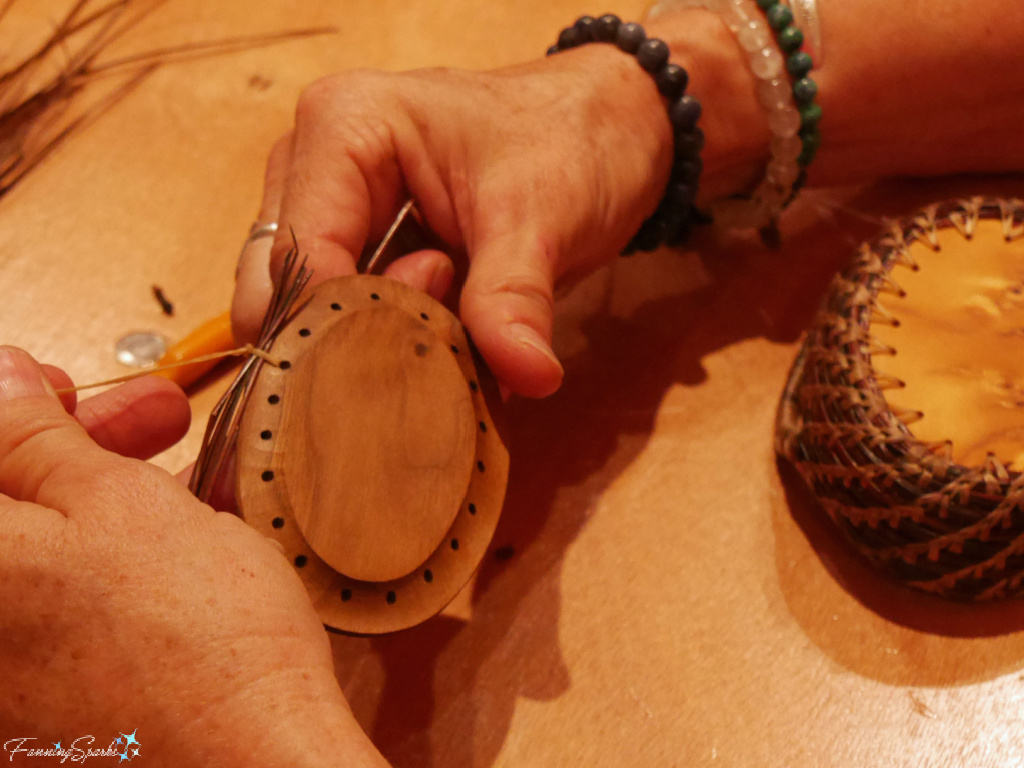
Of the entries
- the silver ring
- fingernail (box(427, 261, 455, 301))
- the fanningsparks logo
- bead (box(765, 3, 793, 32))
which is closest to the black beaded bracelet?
bead (box(765, 3, 793, 32))

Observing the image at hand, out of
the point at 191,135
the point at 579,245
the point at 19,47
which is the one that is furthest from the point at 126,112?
the point at 579,245

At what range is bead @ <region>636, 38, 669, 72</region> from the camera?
0.70 meters

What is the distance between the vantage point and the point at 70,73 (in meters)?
0.97

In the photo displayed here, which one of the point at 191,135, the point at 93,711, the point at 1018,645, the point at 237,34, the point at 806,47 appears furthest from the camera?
the point at 237,34

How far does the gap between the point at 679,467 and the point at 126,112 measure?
80 centimetres

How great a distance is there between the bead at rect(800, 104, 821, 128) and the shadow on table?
0.37 m

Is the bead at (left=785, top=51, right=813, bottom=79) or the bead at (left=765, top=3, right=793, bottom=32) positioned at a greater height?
the bead at (left=765, top=3, right=793, bottom=32)

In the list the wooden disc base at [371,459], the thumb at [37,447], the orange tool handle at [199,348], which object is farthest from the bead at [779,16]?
the thumb at [37,447]

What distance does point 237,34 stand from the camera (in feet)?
3.43

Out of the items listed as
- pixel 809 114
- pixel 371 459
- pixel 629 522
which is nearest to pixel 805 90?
pixel 809 114

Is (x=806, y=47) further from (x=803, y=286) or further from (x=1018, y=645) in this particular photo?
(x=1018, y=645)

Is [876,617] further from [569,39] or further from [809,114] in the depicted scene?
[569,39]

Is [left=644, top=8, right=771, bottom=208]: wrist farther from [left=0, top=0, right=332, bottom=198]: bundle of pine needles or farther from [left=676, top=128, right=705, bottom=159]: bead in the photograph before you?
[left=0, top=0, right=332, bottom=198]: bundle of pine needles

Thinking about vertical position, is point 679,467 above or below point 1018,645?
above
